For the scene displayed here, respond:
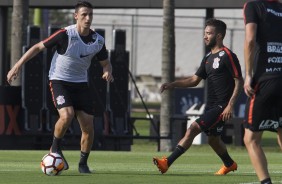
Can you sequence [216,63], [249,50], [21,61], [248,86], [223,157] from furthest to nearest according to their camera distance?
[223,157], [216,63], [21,61], [248,86], [249,50]

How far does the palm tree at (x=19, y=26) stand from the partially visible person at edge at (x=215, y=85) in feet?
37.5

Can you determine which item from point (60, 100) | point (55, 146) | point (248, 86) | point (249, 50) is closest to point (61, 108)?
point (60, 100)

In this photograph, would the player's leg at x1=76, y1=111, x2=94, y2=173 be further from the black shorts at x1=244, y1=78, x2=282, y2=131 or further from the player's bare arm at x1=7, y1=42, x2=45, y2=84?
the black shorts at x1=244, y1=78, x2=282, y2=131

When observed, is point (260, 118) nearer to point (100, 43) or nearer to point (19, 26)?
point (100, 43)

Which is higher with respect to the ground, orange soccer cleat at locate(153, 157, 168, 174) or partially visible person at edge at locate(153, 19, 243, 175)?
partially visible person at edge at locate(153, 19, 243, 175)

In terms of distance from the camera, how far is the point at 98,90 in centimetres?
2500

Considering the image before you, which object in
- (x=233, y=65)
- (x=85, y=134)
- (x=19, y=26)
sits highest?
(x=19, y=26)

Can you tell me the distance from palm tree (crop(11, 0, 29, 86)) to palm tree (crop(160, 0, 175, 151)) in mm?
3268

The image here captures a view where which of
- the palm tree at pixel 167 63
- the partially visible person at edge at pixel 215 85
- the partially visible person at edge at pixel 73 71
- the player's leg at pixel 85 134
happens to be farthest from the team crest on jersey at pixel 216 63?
the palm tree at pixel 167 63

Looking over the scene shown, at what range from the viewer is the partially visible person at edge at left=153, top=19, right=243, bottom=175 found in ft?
46.7

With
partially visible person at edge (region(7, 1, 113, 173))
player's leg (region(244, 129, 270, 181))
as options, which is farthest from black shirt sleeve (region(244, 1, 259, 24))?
partially visible person at edge (region(7, 1, 113, 173))

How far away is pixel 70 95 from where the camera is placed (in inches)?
557

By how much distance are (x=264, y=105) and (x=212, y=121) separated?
3.73m

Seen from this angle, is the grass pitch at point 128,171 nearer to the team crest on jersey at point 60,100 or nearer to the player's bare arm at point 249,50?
the team crest on jersey at point 60,100
